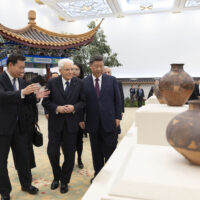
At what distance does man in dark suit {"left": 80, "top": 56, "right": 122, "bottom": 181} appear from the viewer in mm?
2678

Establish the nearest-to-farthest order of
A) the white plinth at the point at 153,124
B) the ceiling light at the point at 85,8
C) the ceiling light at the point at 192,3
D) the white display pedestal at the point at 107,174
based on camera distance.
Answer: the white display pedestal at the point at 107,174 → the white plinth at the point at 153,124 → the ceiling light at the point at 192,3 → the ceiling light at the point at 85,8

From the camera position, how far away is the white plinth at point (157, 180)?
0.88 m

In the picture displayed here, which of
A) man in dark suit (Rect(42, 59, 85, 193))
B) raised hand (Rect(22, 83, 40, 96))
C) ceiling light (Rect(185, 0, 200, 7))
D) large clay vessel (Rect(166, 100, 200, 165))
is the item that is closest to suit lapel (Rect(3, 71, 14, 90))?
raised hand (Rect(22, 83, 40, 96))

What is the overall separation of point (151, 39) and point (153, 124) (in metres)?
15.3

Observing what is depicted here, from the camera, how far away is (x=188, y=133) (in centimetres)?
97

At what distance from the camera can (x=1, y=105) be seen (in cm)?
233

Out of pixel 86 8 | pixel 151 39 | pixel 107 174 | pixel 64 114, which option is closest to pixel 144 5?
pixel 151 39

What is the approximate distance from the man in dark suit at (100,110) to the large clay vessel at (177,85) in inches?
30.5

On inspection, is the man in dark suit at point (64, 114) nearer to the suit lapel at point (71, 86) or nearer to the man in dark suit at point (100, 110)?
the suit lapel at point (71, 86)

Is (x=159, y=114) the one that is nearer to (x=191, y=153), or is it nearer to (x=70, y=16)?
(x=191, y=153)

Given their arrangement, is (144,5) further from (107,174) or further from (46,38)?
(107,174)

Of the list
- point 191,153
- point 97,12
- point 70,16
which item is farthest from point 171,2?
point 191,153

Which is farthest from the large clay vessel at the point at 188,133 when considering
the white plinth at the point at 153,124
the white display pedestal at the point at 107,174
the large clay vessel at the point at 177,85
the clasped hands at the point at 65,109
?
the clasped hands at the point at 65,109

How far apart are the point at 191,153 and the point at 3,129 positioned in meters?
1.89
